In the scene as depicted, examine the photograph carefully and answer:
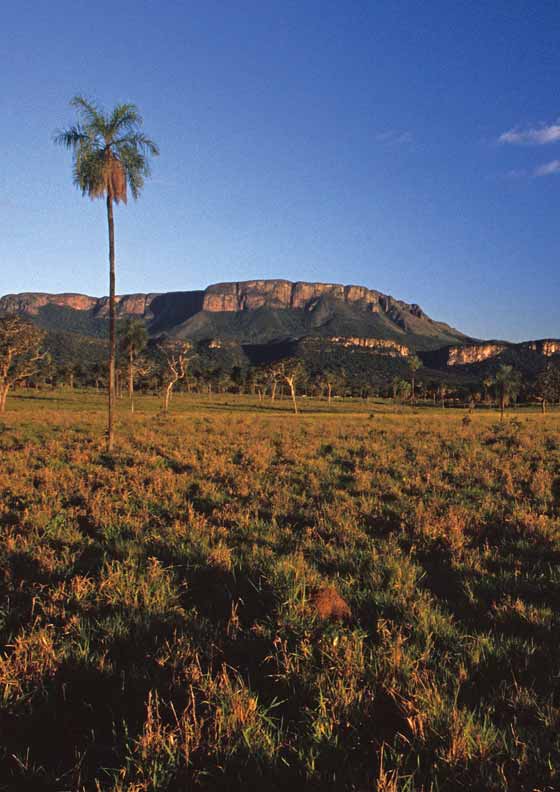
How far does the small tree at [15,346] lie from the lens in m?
43.8

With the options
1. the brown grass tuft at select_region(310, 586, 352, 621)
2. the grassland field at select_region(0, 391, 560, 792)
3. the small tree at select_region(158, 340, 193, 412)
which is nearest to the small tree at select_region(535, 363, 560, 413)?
the small tree at select_region(158, 340, 193, 412)

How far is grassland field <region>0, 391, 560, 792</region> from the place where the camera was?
2.51m

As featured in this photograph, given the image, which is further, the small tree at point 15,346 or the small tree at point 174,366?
the small tree at point 174,366

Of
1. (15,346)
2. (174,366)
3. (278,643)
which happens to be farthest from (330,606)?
(174,366)

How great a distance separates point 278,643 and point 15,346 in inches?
1952

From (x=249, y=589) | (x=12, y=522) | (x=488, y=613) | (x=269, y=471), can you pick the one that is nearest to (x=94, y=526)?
(x=12, y=522)

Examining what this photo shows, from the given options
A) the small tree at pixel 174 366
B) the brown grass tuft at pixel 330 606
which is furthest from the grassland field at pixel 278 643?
the small tree at pixel 174 366

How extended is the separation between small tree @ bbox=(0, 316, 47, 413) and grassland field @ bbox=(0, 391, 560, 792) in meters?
42.9

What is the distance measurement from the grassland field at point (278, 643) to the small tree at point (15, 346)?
42.9 m

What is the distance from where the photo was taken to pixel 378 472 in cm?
1094

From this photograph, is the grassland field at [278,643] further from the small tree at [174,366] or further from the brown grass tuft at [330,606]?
the small tree at [174,366]

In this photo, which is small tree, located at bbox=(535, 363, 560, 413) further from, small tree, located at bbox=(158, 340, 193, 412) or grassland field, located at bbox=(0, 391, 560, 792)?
grassland field, located at bbox=(0, 391, 560, 792)

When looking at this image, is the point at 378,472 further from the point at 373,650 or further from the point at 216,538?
the point at 373,650

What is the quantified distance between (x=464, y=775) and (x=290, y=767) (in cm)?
100
